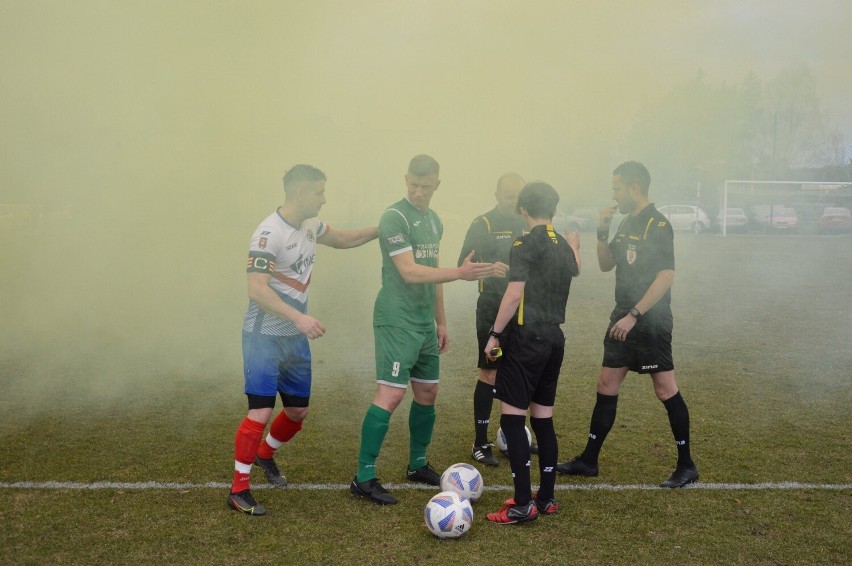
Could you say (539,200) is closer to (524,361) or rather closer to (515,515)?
(524,361)

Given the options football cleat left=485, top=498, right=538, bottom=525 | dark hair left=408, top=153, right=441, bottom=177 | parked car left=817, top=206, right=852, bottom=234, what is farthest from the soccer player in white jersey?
parked car left=817, top=206, right=852, bottom=234

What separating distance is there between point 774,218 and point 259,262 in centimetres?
2698

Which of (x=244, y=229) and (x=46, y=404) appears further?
(x=244, y=229)

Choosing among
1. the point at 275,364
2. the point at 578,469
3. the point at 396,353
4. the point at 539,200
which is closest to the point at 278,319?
the point at 275,364

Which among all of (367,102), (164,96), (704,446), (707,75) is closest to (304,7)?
(367,102)

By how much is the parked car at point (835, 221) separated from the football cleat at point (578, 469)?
77.2 ft

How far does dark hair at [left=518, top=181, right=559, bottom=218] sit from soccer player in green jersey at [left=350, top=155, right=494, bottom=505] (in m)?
0.55

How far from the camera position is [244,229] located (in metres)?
14.6

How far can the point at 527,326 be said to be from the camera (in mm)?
4188

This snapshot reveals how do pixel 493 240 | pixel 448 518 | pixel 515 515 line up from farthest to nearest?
pixel 493 240 < pixel 515 515 < pixel 448 518

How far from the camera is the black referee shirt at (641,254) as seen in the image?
473 cm

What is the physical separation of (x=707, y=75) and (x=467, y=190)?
14.3 feet

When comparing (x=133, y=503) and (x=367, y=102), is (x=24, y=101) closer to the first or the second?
(x=367, y=102)

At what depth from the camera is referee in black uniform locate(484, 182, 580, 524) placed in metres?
4.16
